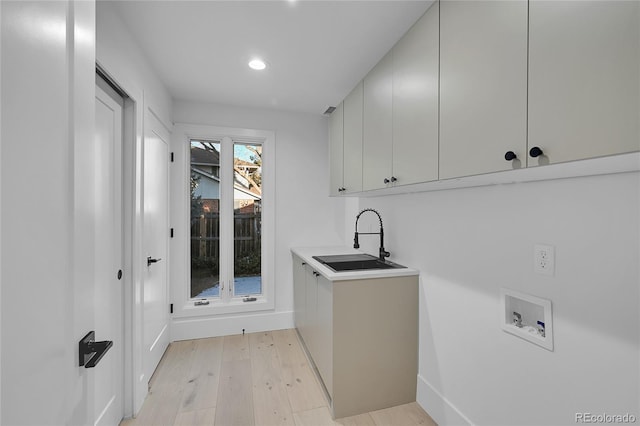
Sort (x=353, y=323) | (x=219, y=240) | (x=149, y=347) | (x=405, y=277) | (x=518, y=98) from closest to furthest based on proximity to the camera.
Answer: (x=518, y=98)
(x=353, y=323)
(x=405, y=277)
(x=149, y=347)
(x=219, y=240)

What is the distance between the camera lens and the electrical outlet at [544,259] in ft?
3.86

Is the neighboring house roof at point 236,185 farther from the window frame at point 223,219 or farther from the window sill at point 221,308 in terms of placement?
the window sill at point 221,308

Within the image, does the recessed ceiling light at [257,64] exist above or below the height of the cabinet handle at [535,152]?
above

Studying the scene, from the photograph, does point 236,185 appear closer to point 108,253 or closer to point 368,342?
point 108,253

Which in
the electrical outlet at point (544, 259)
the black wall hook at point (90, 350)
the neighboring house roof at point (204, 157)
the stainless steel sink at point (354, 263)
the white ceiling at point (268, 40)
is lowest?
the stainless steel sink at point (354, 263)

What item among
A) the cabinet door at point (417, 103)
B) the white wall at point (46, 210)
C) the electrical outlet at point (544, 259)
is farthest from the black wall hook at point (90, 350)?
the electrical outlet at point (544, 259)

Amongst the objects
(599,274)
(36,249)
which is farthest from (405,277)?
(36,249)

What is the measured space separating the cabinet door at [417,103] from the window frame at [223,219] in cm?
178

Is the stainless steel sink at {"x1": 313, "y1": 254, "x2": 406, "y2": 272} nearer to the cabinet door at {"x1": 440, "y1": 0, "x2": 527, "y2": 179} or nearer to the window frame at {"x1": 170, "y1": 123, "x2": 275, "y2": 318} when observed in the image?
the window frame at {"x1": 170, "y1": 123, "x2": 275, "y2": 318}

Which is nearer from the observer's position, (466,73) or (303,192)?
(466,73)

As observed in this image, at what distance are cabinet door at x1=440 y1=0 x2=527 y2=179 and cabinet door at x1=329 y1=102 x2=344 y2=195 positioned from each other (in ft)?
4.31

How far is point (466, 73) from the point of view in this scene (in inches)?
46.1

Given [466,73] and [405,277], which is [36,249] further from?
[405,277]

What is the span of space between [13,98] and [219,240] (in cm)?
272
